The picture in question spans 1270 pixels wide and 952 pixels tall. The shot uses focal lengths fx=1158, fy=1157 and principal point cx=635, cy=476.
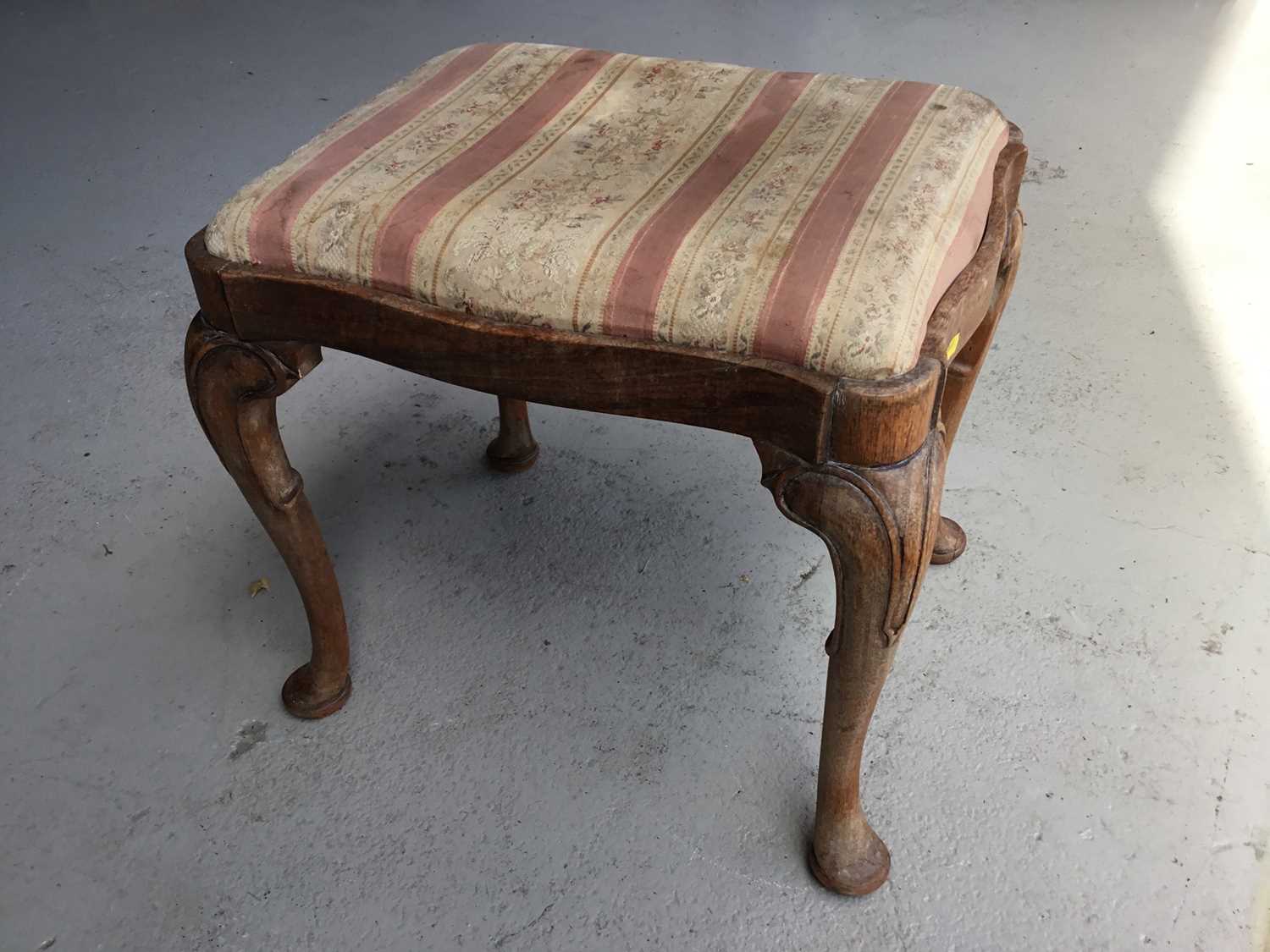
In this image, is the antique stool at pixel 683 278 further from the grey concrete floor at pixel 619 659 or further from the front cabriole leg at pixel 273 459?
the grey concrete floor at pixel 619 659

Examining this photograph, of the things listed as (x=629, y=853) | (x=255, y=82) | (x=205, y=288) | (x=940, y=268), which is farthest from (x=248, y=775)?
(x=255, y=82)

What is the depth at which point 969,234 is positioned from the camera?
90 centimetres

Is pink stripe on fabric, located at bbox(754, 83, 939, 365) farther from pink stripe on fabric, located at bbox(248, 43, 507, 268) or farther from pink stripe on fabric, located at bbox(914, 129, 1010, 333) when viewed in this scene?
pink stripe on fabric, located at bbox(248, 43, 507, 268)

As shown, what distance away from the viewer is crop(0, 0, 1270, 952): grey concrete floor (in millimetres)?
1006

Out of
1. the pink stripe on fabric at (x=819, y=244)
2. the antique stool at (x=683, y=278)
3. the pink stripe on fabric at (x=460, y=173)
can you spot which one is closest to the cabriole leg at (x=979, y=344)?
the antique stool at (x=683, y=278)

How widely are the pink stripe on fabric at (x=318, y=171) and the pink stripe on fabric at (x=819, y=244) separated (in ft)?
1.24

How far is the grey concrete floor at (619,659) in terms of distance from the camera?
1.01 metres

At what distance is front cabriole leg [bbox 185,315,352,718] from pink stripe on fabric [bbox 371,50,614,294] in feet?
0.40

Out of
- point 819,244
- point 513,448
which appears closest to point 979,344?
point 819,244

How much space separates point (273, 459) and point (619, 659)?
41 cm

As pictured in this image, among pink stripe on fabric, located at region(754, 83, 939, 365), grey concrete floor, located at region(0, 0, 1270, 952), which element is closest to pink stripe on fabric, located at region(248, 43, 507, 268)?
pink stripe on fabric, located at region(754, 83, 939, 365)

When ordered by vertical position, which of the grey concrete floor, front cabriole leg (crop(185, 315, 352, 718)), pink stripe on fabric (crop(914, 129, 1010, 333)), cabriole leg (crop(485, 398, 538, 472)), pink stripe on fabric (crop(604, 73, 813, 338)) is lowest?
the grey concrete floor

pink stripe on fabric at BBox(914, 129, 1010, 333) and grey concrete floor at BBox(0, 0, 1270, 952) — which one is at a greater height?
pink stripe on fabric at BBox(914, 129, 1010, 333)

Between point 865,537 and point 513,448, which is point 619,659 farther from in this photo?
point 865,537
